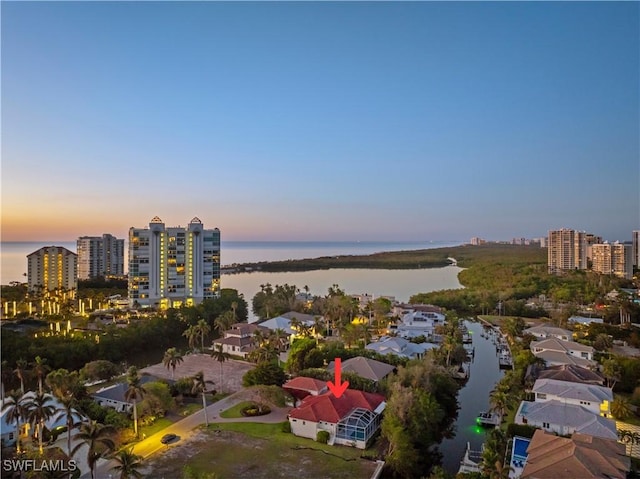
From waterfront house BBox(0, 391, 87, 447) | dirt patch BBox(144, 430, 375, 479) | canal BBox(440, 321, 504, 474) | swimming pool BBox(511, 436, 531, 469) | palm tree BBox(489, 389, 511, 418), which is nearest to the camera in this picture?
dirt patch BBox(144, 430, 375, 479)

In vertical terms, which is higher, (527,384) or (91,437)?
(91,437)

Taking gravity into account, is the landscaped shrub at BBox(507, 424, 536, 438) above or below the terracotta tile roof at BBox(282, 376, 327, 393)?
below

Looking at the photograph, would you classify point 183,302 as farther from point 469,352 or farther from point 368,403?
point 368,403

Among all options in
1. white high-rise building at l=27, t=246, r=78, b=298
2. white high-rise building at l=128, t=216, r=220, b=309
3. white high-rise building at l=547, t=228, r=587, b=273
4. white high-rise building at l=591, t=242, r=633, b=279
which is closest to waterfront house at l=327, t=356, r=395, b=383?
white high-rise building at l=128, t=216, r=220, b=309

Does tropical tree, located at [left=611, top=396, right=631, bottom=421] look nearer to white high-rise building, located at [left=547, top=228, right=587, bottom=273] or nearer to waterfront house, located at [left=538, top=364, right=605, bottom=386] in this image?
waterfront house, located at [left=538, top=364, right=605, bottom=386]

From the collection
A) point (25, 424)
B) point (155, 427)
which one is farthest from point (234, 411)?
point (25, 424)

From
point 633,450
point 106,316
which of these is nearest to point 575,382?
point 633,450

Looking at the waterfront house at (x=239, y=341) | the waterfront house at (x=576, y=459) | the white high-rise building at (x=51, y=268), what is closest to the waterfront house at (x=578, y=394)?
the waterfront house at (x=576, y=459)
